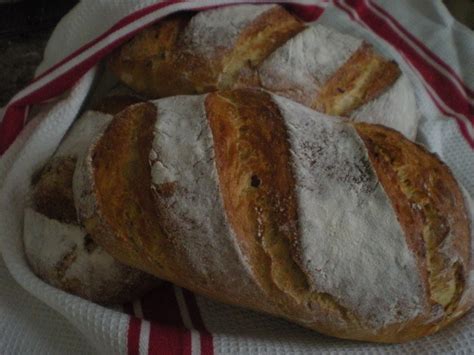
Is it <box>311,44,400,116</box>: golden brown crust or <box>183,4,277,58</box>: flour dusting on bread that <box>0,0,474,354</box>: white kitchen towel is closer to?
<box>183,4,277,58</box>: flour dusting on bread

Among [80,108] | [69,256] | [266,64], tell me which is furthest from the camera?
[80,108]

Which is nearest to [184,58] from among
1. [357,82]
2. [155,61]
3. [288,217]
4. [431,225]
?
[155,61]

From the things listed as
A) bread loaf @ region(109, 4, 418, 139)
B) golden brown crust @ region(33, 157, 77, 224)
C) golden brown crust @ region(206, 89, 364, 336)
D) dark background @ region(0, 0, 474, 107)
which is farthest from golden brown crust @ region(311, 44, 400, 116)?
dark background @ region(0, 0, 474, 107)

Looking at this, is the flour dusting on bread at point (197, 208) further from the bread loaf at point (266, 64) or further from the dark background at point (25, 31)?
the dark background at point (25, 31)

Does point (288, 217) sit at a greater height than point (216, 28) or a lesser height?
lesser

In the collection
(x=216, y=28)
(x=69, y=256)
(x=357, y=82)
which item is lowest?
(x=69, y=256)

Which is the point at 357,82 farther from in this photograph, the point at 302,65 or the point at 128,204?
the point at 128,204
